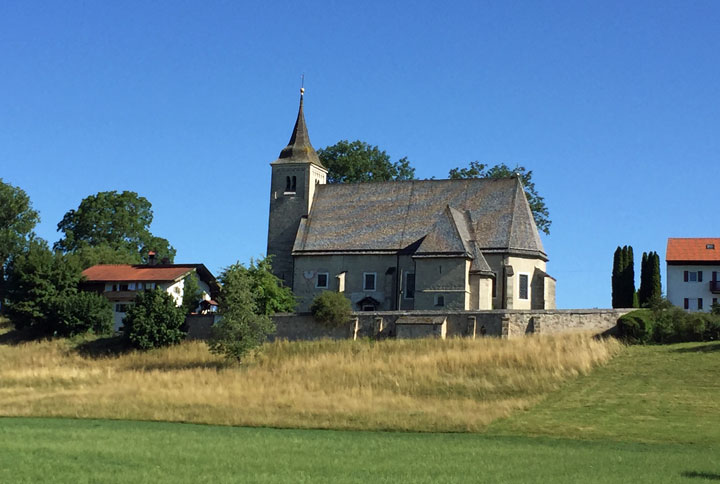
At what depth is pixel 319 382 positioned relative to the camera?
48250mm

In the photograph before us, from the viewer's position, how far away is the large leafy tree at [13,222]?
8344 cm

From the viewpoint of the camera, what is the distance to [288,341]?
60.5 m

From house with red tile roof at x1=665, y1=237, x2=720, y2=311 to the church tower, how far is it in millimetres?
27566

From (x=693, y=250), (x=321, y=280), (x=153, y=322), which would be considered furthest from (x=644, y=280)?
(x=153, y=322)

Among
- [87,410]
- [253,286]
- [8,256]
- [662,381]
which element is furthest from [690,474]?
[8,256]

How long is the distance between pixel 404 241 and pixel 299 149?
1194cm

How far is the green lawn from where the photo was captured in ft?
85.3

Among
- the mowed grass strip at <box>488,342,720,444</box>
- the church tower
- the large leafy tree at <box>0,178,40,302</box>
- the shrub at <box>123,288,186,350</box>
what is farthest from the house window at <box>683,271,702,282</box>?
the large leafy tree at <box>0,178,40,302</box>

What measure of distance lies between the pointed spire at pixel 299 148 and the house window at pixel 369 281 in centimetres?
1052

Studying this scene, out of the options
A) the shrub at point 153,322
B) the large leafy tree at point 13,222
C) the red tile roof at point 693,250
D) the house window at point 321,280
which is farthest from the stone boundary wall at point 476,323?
the large leafy tree at point 13,222

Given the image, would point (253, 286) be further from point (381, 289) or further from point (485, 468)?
point (485, 468)

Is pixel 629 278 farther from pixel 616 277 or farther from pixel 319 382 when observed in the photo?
pixel 319 382

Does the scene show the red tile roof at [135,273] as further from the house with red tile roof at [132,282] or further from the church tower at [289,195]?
the church tower at [289,195]

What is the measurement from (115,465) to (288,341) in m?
33.7
